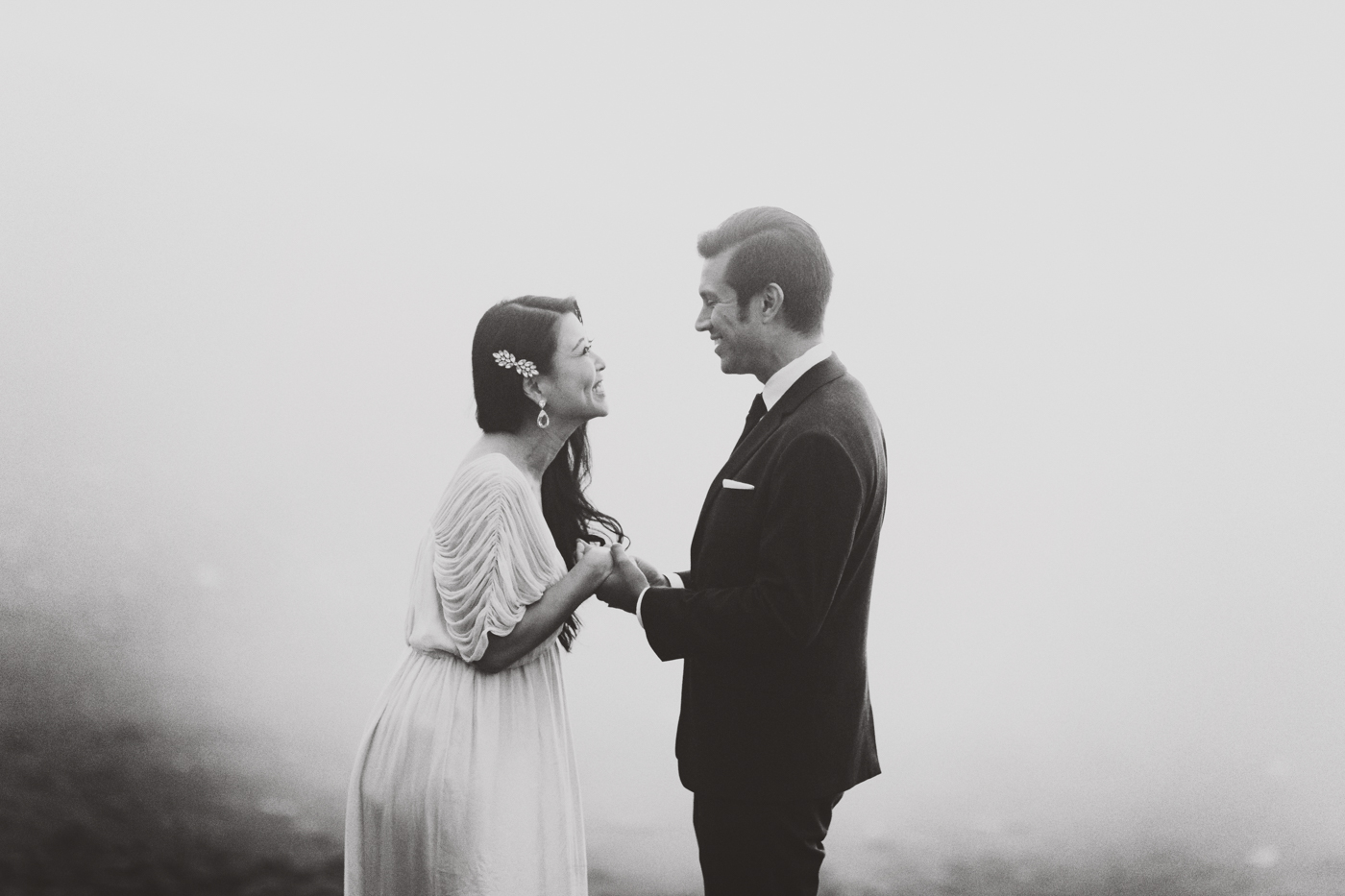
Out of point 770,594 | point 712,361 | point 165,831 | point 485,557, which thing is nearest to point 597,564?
point 485,557

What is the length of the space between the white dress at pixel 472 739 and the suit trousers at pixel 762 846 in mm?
270

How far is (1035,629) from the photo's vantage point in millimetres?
3164

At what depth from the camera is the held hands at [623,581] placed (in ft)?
6.18

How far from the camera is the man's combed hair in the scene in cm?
188

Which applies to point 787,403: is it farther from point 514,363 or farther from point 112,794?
point 112,794

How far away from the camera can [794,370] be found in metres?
1.91

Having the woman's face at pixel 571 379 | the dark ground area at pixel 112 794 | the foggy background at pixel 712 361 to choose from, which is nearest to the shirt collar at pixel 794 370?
the woman's face at pixel 571 379

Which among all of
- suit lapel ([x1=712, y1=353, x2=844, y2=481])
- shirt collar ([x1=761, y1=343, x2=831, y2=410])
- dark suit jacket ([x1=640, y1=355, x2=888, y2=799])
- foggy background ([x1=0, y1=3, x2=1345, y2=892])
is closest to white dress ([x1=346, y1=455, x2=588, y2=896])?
dark suit jacket ([x1=640, y1=355, x2=888, y2=799])

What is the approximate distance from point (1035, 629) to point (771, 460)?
1705 mm

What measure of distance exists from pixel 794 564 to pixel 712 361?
1.60 m

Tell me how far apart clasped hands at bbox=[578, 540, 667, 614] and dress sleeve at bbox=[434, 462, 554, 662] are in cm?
11

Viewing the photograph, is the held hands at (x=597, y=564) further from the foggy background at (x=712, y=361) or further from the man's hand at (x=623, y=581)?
the foggy background at (x=712, y=361)

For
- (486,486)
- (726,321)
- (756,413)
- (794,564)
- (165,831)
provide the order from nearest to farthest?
(794,564)
(486,486)
(726,321)
(756,413)
(165,831)

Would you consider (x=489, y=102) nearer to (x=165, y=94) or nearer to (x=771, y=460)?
(x=165, y=94)
